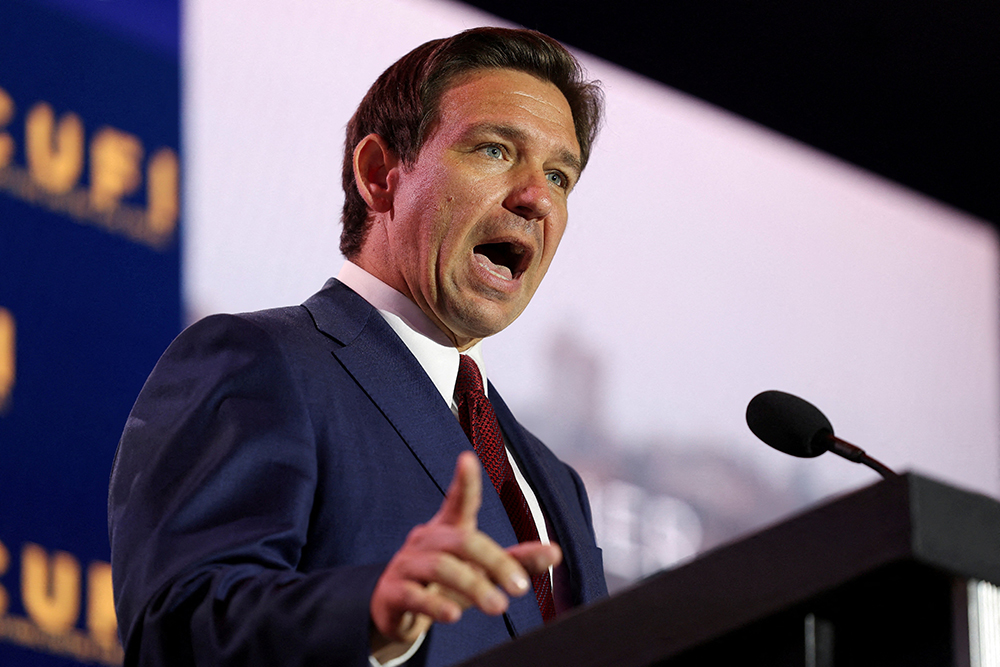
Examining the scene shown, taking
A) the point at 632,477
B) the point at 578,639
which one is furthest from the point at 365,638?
the point at 632,477

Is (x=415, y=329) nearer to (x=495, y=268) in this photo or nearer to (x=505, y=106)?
(x=495, y=268)

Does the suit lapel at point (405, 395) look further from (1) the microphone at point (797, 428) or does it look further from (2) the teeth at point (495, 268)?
(1) the microphone at point (797, 428)

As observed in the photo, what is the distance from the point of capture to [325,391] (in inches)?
61.2

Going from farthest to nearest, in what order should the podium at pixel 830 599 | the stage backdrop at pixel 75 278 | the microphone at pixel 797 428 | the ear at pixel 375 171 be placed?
the stage backdrop at pixel 75 278 → the ear at pixel 375 171 → the microphone at pixel 797 428 → the podium at pixel 830 599

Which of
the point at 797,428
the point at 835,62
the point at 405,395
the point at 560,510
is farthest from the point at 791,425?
the point at 835,62

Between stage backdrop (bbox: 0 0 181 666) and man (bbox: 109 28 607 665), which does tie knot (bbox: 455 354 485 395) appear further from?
stage backdrop (bbox: 0 0 181 666)

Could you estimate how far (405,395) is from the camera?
1.65 meters

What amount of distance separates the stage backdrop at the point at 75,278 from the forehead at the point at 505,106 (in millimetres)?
1191

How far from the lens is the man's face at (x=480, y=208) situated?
6.18 feet

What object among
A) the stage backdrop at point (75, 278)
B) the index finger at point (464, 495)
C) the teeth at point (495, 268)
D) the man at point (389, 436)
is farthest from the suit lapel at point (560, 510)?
the stage backdrop at point (75, 278)

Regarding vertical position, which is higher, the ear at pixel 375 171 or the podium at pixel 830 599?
the ear at pixel 375 171

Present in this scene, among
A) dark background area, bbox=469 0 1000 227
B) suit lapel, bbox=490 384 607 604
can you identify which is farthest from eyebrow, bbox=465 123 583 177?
dark background area, bbox=469 0 1000 227

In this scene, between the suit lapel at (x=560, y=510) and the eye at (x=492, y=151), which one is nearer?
the suit lapel at (x=560, y=510)

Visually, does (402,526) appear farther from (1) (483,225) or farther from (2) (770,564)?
(2) (770,564)
